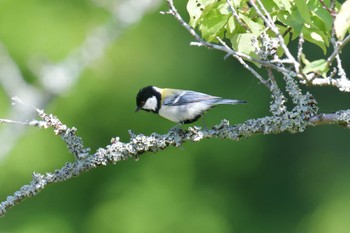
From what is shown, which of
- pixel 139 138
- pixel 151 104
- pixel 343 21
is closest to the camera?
pixel 343 21

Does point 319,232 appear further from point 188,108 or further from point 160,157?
point 188,108

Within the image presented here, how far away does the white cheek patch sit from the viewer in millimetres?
4430

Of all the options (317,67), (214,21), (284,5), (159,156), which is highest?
(159,156)

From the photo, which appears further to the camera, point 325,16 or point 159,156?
point 159,156

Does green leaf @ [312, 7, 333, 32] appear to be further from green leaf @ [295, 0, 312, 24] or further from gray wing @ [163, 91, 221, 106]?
gray wing @ [163, 91, 221, 106]

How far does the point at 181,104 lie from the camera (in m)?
4.15

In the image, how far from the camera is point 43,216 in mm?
8930

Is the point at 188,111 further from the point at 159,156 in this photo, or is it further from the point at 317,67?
the point at 159,156

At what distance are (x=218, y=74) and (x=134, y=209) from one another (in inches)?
64.6

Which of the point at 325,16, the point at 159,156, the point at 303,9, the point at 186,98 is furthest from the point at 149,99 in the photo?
the point at 159,156

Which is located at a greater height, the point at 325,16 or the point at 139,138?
the point at 139,138

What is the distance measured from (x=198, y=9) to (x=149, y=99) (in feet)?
5.65

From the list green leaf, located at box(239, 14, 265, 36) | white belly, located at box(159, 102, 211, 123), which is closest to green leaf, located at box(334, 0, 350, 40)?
green leaf, located at box(239, 14, 265, 36)

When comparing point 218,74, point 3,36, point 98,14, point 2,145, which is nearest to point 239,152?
point 218,74
